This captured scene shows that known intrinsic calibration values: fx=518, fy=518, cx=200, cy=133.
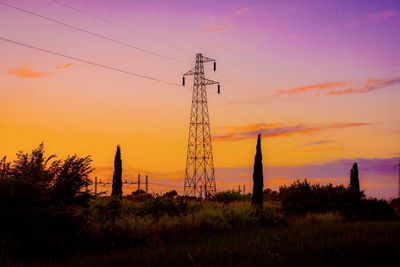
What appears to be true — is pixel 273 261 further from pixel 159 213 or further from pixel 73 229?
pixel 159 213

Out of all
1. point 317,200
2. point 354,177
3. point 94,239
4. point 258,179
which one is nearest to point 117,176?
point 258,179

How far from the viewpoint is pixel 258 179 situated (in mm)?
39156

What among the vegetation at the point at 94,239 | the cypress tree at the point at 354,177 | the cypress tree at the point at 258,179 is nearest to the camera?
the vegetation at the point at 94,239

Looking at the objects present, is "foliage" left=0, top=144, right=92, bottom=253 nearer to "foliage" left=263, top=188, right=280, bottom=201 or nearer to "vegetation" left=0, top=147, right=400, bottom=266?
"vegetation" left=0, top=147, right=400, bottom=266

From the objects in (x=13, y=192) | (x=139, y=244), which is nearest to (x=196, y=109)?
(x=139, y=244)

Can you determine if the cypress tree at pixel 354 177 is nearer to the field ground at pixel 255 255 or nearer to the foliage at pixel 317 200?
the foliage at pixel 317 200

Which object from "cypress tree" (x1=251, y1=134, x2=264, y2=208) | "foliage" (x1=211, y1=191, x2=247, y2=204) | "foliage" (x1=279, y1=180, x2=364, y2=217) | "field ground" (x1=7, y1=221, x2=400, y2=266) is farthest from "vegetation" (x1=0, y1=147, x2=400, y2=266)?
"foliage" (x1=211, y1=191, x2=247, y2=204)

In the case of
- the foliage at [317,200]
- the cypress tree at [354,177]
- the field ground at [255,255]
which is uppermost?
the cypress tree at [354,177]

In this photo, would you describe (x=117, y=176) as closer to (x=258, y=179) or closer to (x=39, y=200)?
(x=258, y=179)

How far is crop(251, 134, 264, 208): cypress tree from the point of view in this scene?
38312mm

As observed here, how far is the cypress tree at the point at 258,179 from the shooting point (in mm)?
38312

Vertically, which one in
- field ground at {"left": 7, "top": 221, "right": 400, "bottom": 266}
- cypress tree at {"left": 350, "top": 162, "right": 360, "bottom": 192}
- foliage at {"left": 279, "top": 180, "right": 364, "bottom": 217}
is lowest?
field ground at {"left": 7, "top": 221, "right": 400, "bottom": 266}

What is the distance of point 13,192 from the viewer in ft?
48.2

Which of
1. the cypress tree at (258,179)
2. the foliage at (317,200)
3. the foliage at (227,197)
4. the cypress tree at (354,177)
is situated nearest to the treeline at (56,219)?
the cypress tree at (258,179)
